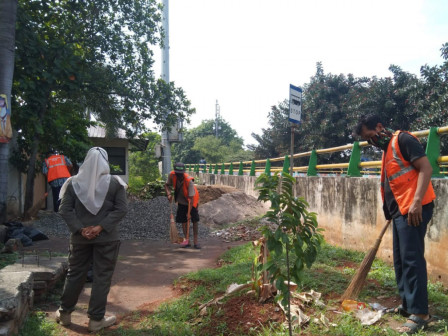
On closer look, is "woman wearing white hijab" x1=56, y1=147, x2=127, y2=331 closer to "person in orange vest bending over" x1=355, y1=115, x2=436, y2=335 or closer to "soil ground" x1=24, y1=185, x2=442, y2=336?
"soil ground" x1=24, y1=185, x2=442, y2=336

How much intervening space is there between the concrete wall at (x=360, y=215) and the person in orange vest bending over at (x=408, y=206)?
924 mm

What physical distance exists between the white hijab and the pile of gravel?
5349mm

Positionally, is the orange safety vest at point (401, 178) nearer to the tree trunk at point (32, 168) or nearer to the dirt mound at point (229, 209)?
the dirt mound at point (229, 209)

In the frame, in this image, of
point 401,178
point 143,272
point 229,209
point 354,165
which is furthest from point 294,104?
point 229,209

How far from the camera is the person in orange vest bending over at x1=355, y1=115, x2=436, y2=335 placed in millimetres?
2875

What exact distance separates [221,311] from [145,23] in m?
10.5

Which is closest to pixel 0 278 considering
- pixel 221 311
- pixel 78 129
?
pixel 221 311

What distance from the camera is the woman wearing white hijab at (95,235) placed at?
338cm

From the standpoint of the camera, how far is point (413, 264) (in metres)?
2.91

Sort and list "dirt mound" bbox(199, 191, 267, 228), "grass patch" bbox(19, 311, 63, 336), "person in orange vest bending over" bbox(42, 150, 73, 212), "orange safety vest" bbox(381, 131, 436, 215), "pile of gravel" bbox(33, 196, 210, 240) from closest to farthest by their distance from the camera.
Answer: "orange safety vest" bbox(381, 131, 436, 215), "grass patch" bbox(19, 311, 63, 336), "person in orange vest bending over" bbox(42, 150, 73, 212), "pile of gravel" bbox(33, 196, 210, 240), "dirt mound" bbox(199, 191, 267, 228)

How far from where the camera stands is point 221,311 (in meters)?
3.52

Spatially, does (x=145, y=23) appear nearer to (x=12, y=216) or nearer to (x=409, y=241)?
(x=12, y=216)

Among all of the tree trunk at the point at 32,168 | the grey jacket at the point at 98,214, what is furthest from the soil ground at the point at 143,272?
the tree trunk at the point at 32,168

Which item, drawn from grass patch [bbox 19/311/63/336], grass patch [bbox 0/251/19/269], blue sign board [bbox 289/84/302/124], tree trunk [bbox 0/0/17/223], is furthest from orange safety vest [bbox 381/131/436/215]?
tree trunk [bbox 0/0/17/223]
